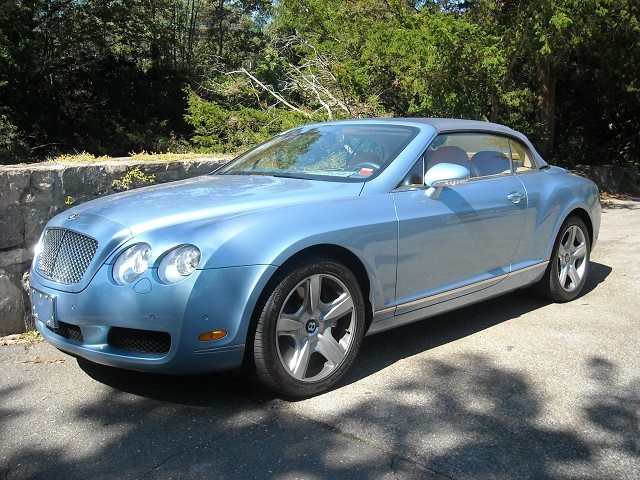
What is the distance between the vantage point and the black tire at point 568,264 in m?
5.46

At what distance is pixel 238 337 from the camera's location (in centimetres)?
326

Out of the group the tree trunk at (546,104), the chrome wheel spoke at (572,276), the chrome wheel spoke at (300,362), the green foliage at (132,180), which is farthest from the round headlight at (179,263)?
the tree trunk at (546,104)

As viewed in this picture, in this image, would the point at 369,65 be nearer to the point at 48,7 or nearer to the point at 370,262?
the point at 370,262

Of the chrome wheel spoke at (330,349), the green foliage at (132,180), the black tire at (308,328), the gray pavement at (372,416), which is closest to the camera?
the gray pavement at (372,416)

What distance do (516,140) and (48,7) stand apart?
1917 centimetres

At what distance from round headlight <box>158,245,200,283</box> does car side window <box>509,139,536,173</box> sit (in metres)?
3.08

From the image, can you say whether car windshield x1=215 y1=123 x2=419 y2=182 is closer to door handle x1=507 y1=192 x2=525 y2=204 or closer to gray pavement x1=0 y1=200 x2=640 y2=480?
door handle x1=507 y1=192 x2=525 y2=204

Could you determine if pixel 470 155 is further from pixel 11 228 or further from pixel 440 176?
pixel 11 228

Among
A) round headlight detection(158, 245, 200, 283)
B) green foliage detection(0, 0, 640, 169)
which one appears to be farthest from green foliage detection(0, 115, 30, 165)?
round headlight detection(158, 245, 200, 283)

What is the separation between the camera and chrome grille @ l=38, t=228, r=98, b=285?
3.45m

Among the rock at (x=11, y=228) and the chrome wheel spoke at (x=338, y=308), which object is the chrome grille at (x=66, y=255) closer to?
the rock at (x=11, y=228)

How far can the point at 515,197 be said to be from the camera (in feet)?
16.1

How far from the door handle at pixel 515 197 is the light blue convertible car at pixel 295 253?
0.05m

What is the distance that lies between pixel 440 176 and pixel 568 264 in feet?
6.89
